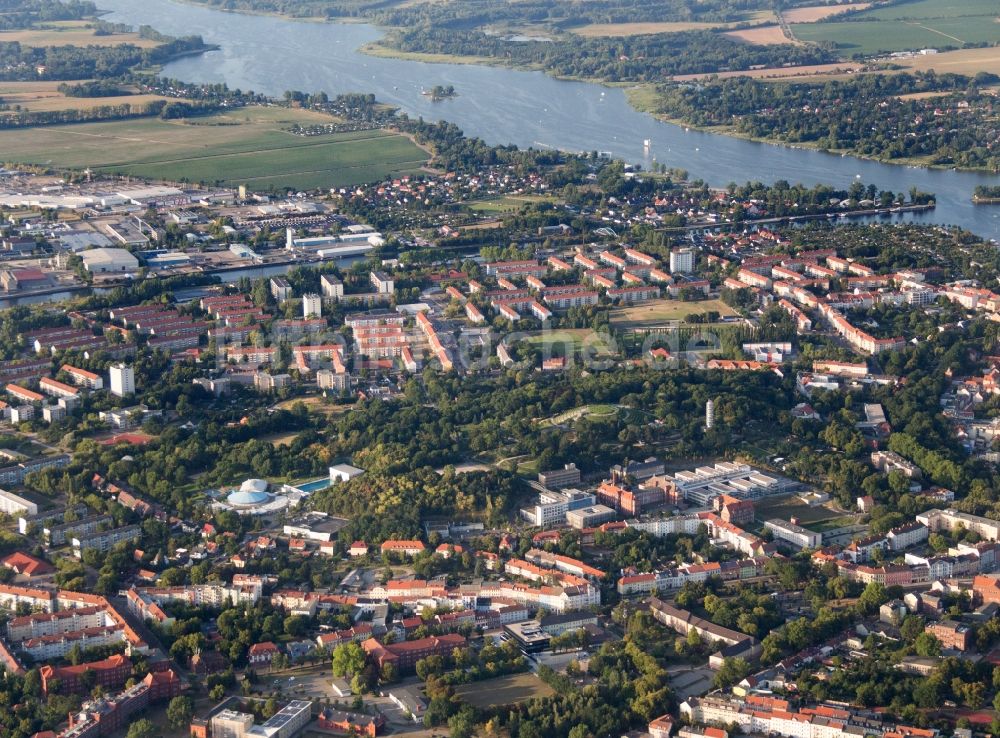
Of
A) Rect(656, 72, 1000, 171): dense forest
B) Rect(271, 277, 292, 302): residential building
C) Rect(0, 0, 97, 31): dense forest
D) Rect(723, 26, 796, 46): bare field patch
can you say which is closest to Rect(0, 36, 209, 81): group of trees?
Rect(0, 0, 97, 31): dense forest

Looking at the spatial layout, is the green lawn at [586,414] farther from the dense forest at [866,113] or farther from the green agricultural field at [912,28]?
the green agricultural field at [912,28]

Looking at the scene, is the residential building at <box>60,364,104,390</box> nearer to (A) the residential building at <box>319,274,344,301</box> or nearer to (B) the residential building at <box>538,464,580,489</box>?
(A) the residential building at <box>319,274,344,301</box>

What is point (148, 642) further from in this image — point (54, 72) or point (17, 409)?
point (54, 72)

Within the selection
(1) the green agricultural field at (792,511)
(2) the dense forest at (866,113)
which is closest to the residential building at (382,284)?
(1) the green agricultural field at (792,511)

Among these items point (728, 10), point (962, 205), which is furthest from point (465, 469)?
point (728, 10)

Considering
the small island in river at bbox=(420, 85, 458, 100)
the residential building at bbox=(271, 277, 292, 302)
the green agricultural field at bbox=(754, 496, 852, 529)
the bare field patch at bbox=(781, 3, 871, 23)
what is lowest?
the green agricultural field at bbox=(754, 496, 852, 529)
